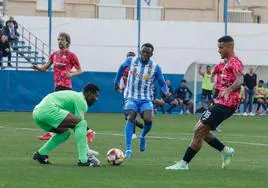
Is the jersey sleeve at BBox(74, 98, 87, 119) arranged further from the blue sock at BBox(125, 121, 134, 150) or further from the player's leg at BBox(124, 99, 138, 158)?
the blue sock at BBox(125, 121, 134, 150)

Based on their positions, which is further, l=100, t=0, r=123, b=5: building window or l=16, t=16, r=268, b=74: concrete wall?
l=100, t=0, r=123, b=5: building window

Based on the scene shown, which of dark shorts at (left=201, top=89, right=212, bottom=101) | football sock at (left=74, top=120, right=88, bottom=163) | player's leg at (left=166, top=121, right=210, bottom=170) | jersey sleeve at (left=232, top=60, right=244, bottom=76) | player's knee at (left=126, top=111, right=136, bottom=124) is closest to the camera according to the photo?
football sock at (left=74, top=120, right=88, bottom=163)

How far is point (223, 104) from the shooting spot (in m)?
15.3

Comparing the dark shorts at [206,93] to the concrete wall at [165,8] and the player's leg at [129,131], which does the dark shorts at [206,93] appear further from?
the player's leg at [129,131]

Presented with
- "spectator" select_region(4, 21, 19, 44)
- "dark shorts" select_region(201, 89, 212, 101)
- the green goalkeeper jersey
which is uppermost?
"spectator" select_region(4, 21, 19, 44)

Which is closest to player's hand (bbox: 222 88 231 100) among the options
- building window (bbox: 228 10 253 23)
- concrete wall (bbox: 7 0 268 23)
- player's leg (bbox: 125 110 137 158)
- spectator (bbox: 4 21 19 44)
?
player's leg (bbox: 125 110 137 158)

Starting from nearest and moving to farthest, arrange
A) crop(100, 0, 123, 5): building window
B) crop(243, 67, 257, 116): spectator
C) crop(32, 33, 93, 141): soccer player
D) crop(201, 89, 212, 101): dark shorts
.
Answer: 1. crop(32, 33, 93, 141): soccer player
2. crop(201, 89, 212, 101): dark shorts
3. crop(243, 67, 257, 116): spectator
4. crop(100, 0, 123, 5): building window

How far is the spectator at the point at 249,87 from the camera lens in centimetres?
4497

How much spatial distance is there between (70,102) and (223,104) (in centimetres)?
241

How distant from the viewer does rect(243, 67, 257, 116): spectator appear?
148 ft

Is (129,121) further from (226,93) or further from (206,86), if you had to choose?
(206,86)

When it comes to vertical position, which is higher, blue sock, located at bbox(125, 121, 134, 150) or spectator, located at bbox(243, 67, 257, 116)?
blue sock, located at bbox(125, 121, 134, 150)

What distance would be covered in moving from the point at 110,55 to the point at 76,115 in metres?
36.8

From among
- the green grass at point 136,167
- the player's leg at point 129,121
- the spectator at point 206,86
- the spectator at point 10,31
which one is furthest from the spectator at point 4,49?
the player's leg at point 129,121
